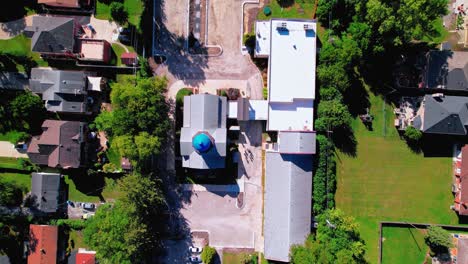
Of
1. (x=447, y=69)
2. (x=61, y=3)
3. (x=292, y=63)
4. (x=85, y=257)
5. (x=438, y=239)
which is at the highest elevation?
(x=61, y=3)

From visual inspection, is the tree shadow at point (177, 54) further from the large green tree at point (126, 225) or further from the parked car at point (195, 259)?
the parked car at point (195, 259)

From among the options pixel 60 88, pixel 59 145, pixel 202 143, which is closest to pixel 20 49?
pixel 60 88

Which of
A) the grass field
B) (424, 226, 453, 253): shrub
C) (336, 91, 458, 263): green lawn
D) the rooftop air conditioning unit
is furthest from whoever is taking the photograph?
(336, 91, 458, 263): green lawn

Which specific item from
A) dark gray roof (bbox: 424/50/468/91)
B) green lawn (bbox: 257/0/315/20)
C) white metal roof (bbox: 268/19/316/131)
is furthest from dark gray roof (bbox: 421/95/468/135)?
green lawn (bbox: 257/0/315/20)

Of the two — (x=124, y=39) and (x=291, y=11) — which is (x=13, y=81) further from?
(x=291, y=11)

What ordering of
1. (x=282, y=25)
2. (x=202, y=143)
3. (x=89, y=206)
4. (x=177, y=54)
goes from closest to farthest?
(x=202, y=143)
(x=282, y=25)
(x=89, y=206)
(x=177, y=54)

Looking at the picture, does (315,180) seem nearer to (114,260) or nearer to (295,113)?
(295,113)

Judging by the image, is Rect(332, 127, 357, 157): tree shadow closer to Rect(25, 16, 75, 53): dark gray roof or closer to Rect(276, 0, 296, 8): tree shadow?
Rect(276, 0, 296, 8): tree shadow
